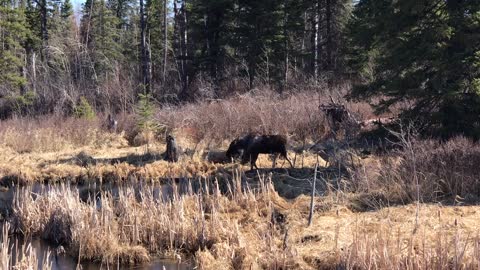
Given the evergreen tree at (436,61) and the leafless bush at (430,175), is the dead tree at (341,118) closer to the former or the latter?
A: the evergreen tree at (436,61)

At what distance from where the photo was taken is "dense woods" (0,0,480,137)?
1086cm

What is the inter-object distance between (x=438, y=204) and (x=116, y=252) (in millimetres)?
5174

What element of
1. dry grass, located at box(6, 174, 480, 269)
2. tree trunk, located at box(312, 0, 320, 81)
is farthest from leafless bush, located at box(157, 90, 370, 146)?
tree trunk, located at box(312, 0, 320, 81)

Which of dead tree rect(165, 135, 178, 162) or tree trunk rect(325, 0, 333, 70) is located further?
tree trunk rect(325, 0, 333, 70)

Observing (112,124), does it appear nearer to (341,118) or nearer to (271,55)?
(341,118)

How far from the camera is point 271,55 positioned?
2889cm

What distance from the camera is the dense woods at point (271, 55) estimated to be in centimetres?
1086

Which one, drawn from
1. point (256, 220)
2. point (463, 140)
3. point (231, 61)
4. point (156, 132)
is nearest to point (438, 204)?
point (463, 140)

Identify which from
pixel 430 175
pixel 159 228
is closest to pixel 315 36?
pixel 430 175

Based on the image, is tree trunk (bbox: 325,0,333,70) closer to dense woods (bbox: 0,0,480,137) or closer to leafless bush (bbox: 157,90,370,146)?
dense woods (bbox: 0,0,480,137)

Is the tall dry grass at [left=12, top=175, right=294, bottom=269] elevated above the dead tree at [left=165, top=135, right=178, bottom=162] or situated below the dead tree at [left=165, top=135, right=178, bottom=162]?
below

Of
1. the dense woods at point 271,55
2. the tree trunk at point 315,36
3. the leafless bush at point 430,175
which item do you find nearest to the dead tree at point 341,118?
the dense woods at point 271,55

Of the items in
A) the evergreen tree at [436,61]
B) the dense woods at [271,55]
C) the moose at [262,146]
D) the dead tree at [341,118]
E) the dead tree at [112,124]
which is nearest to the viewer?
the evergreen tree at [436,61]

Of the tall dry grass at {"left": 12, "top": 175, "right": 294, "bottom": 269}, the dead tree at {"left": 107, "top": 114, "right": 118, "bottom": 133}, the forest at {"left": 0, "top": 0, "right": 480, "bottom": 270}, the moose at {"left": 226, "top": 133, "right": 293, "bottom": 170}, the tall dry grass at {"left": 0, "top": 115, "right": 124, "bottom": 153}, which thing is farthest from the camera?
the dead tree at {"left": 107, "top": 114, "right": 118, "bottom": 133}
